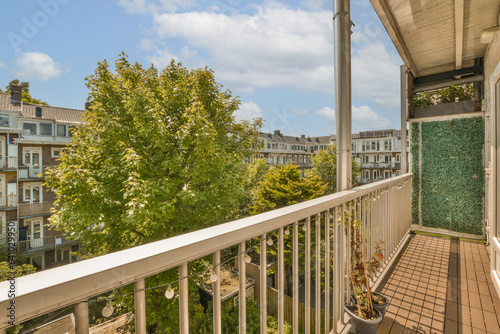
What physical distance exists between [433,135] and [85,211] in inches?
300

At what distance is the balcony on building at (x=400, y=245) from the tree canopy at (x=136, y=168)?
14.1 ft

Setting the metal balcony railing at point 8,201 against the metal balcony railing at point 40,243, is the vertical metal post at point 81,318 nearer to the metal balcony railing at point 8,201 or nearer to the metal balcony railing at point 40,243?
the metal balcony railing at point 8,201

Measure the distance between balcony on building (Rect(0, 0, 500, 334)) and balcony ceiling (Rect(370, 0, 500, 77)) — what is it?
0.02m

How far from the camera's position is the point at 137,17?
3314 mm

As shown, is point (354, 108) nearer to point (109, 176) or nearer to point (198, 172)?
point (198, 172)

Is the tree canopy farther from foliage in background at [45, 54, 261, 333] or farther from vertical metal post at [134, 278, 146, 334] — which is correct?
vertical metal post at [134, 278, 146, 334]

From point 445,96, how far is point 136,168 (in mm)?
6634

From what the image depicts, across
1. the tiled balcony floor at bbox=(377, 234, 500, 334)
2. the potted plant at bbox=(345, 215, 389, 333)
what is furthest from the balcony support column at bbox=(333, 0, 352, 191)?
the tiled balcony floor at bbox=(377, 234, 500, 334)

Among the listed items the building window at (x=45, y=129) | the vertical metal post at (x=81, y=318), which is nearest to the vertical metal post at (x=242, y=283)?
the vertical metal post at (x=81, y=318)

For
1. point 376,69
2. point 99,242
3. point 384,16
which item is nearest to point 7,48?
point 384,16

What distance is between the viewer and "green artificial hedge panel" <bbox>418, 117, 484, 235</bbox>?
393cm

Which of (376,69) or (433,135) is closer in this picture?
(376,69)

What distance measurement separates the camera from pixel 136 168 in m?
6.01

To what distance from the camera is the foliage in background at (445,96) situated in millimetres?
3916
